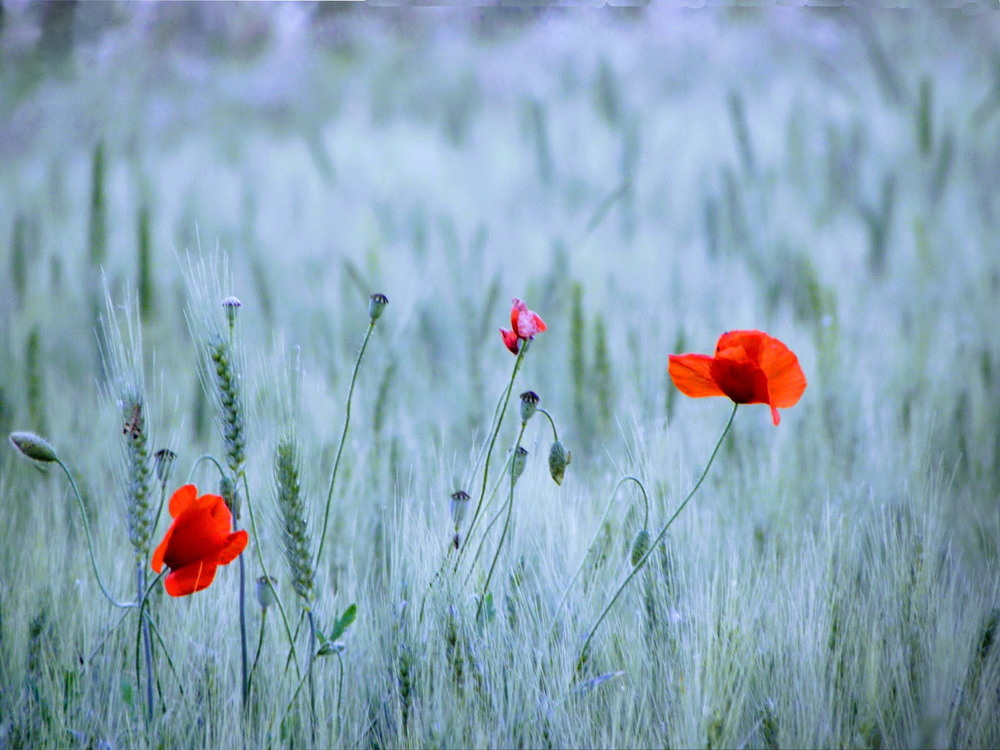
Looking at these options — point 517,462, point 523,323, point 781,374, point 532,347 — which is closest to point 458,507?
point 517,462

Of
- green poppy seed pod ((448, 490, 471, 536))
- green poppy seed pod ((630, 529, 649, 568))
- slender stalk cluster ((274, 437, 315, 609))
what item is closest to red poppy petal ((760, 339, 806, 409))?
green poppy seed pod ((630, 529, 649, 568))

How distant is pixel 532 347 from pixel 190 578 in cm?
83

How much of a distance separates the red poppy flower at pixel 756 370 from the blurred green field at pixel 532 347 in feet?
0.60

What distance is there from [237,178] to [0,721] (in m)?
1.38

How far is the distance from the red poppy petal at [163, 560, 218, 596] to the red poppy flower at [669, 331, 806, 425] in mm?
415

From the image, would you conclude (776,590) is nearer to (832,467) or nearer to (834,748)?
(834,748)

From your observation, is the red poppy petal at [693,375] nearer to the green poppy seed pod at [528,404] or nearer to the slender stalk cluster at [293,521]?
the green poppy seed pod at [528,404]

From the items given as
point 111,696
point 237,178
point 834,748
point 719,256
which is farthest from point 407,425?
point 237,178

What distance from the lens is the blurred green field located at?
68 cm

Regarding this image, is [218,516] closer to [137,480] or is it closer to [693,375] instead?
[137,480]

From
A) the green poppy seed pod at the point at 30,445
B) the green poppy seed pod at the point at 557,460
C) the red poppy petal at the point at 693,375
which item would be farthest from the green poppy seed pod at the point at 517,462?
the green poppy seed pod at the point at 30,445

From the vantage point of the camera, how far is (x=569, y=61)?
1965 mm

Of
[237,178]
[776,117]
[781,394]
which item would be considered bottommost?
[781,394]

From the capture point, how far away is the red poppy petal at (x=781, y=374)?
0.63 m
